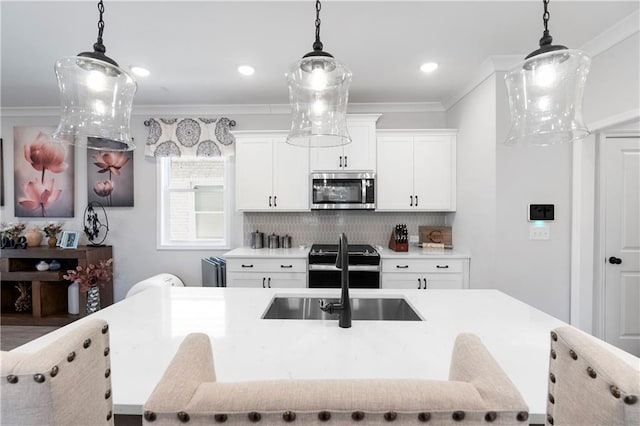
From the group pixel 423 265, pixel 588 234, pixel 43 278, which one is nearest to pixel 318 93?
pixel 423 265

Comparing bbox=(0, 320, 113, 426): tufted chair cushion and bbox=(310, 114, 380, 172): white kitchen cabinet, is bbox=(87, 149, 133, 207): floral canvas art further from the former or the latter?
bbox=(0, 320, 113, 426): tufted chair cushion

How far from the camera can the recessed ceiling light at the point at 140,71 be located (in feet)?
9.12

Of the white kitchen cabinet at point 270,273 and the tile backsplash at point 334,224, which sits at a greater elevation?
the tile backsplash at point 334,224

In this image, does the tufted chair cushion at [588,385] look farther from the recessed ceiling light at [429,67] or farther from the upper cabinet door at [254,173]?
the upper cabinet door at [254,173]

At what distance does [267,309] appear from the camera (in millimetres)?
1487

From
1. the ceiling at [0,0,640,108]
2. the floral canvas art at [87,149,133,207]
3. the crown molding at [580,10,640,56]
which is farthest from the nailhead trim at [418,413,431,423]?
the floral canvas art at [87,149,133,207]

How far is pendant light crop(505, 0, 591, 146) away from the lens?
3.68 ft

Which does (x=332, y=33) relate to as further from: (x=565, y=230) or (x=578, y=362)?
(x=565, y=230)

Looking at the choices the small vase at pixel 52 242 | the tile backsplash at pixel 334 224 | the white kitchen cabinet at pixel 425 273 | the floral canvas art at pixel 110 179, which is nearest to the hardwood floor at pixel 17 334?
the small vase at pixel 52 242

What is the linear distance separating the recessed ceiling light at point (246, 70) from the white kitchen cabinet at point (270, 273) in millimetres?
1820

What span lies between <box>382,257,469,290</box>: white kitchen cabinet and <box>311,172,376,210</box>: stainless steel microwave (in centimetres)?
70

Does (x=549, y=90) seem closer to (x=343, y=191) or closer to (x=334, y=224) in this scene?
(x=343, y=191)

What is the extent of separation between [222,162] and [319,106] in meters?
2.91

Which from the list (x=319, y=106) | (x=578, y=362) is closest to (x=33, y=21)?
(x=319, y=106)
